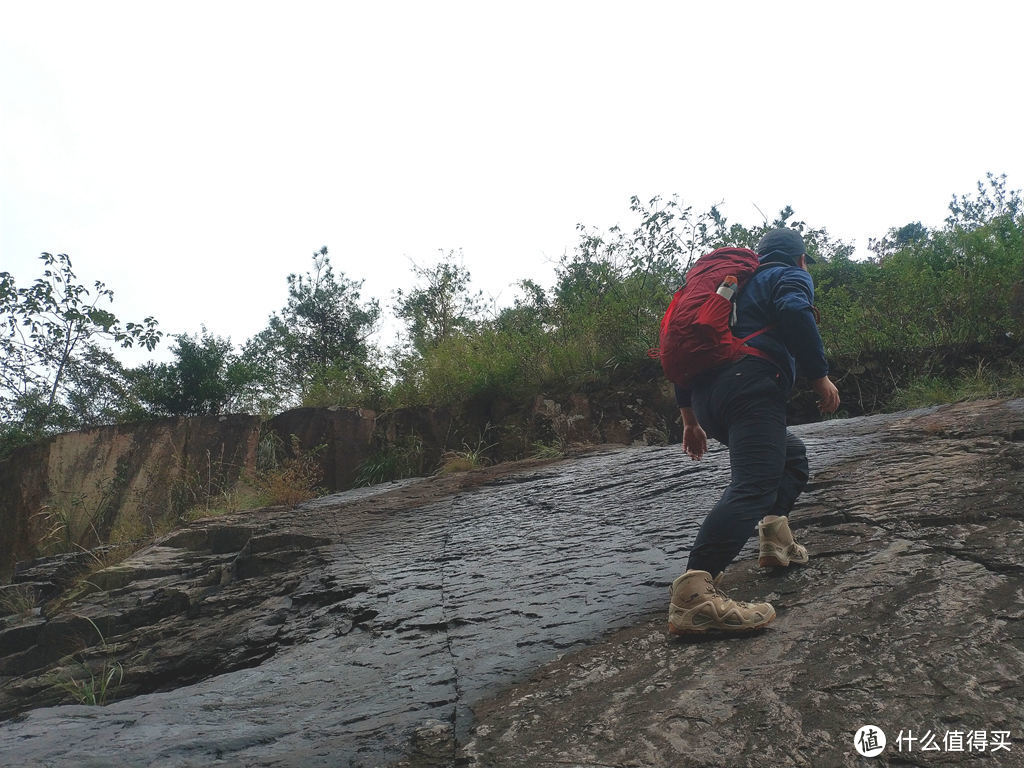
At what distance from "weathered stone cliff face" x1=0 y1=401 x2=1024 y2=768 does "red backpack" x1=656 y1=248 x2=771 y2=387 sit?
41.2 inches

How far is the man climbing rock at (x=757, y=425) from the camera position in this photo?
9.32ft

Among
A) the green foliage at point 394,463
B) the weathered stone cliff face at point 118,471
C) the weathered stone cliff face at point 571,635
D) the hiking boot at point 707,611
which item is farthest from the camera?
the weathered stone cliff face at point 118,471

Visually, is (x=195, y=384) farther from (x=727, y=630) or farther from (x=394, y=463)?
(x=727, y=630)

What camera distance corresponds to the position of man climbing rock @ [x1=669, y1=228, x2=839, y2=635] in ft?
9.32

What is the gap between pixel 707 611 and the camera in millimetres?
2816

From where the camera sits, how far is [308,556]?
230 inches

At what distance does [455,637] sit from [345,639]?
760 millimetres

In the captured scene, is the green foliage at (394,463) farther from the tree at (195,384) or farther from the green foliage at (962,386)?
the green foliage at (962,386)

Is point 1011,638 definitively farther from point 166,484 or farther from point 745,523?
point 166,484

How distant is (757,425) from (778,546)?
2.47 feet

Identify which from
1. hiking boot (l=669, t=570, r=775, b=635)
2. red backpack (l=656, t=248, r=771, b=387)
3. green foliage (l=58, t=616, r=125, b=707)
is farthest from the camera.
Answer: green foliage (l=58, t=616, r=125, b=707)

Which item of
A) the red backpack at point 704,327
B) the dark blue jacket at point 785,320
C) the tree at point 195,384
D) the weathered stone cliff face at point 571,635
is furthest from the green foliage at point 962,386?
the tree at point 195,384

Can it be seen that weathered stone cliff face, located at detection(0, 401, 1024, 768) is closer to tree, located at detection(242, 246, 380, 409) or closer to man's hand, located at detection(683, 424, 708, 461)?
man's hand, located at detection(683, 424, 708, 461)

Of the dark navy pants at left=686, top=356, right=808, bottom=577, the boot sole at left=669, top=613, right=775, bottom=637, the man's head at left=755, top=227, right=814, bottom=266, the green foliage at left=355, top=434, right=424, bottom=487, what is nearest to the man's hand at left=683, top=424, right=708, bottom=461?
the dark navy pants at left=686, top=356, right=808, bottom=577
